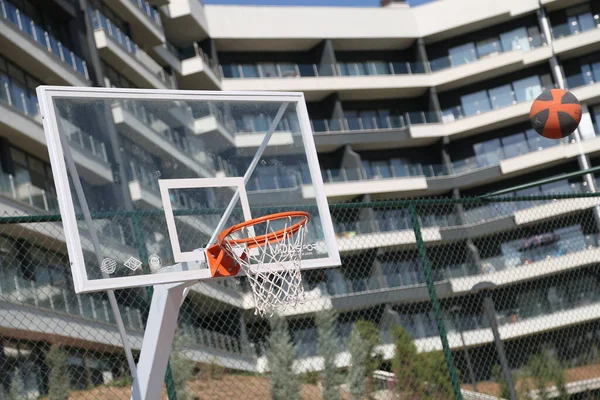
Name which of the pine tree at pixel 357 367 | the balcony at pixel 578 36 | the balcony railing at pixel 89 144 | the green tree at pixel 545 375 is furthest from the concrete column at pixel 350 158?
the balcony railing at pixel 89 144

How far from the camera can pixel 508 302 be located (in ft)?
119

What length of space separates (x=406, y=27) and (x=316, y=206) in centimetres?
4092

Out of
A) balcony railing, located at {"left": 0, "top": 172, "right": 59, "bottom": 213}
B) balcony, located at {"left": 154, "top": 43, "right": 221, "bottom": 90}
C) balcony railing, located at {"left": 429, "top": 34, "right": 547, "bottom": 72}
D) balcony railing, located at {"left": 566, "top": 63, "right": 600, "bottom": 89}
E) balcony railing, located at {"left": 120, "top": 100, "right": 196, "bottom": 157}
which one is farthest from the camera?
balcony railing, located at {"left": 429, "top": 34, "right": 547, "bottom": 72}

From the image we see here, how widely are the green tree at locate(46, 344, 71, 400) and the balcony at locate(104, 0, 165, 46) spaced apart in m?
24.8

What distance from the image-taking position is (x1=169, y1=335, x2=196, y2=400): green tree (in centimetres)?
1152

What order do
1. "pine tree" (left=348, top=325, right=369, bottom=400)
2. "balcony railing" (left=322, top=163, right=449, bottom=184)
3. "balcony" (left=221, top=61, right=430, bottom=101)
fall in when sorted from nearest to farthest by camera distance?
"pine tree" (left=348, top=325, right=369, bottom=400)
"balcony railing" (left=322, top=163, right=449, bottom=184)
"balcony" (left=221, top=61, right=430, bottom=101)

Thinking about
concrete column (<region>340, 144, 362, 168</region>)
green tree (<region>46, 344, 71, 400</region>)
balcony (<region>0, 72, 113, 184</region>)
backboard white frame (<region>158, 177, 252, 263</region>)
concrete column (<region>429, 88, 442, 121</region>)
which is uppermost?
concrete column (<region>429, 88, 442, 121</region>)

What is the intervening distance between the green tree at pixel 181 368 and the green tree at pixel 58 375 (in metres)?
1.28

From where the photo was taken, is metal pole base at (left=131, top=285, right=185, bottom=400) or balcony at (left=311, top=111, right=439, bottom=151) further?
balcony at (left=311, top=111, right=439, bottom=151)

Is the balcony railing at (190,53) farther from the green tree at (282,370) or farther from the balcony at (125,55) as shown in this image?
the green tree at (282,370)

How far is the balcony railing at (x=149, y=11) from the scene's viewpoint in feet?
122

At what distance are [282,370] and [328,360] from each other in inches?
95.8

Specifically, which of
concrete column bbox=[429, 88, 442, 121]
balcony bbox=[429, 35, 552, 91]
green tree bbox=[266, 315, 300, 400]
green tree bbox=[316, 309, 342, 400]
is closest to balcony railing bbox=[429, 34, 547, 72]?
balcony bbox=[429, 35, 552, 91]

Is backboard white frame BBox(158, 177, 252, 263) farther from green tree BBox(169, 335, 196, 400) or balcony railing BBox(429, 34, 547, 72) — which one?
balcony railing BBox(429, 34, 547, 72)
